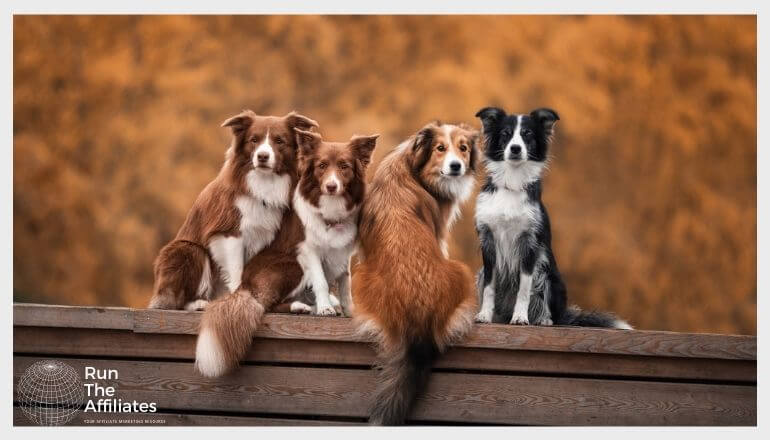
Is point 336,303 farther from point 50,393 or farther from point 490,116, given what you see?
point 50,393

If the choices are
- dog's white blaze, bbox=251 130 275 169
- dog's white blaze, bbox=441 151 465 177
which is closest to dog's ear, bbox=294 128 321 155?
dog's white blaze, bbox=251 130 275 169

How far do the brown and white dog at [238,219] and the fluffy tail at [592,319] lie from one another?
4.64ft

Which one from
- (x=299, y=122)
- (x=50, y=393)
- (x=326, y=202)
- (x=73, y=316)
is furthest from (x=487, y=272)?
(x=50, y=393)

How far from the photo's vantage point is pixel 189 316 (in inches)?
139

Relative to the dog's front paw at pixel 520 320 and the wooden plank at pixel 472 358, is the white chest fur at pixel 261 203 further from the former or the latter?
the dog's front paw at pixel 520 320

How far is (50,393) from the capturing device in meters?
3.61

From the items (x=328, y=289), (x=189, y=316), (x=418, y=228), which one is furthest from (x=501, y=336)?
(x=189, y=316)

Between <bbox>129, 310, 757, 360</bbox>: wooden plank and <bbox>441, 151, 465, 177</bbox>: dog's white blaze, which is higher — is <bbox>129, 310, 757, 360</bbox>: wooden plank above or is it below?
below

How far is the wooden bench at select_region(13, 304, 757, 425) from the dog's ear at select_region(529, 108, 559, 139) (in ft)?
3.02

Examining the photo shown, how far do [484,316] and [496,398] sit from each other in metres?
0.37

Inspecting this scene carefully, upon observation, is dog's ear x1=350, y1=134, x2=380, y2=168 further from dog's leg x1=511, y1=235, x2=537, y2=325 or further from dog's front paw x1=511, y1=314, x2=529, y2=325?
dog's front paw x1=511, y1=314, x2=529, y2=325

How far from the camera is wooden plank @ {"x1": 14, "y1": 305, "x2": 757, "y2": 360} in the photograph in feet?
11.2

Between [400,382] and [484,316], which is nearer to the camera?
[400,382]

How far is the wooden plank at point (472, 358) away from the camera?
345 cm
